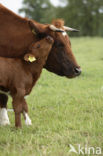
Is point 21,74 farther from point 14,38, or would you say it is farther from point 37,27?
point 37,27

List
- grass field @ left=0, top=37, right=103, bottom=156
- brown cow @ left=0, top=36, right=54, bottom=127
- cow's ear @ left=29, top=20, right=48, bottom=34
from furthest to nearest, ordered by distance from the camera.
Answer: cow's ear @ left=29, top=20, right=48, bottom=34 → brown cow @ left=0, top=36, right=54, bottom=127 → grass field @ left=0, top=37, right=103, bottom=156

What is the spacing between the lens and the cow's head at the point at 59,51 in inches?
232

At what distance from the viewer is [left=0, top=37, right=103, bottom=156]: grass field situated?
4.55 meters

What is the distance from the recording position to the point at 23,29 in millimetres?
6004

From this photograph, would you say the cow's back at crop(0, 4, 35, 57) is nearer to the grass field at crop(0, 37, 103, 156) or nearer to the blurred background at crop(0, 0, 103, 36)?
the grass field at crop(0, 37, 103, 156)

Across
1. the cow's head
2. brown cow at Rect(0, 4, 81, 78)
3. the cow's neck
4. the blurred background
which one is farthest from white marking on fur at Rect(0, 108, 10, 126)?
the blurred background

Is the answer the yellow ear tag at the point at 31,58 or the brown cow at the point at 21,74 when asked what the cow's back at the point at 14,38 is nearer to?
the brown cow at the point at 21,74

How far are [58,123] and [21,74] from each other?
939mm

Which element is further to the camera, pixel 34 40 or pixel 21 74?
pixel 34 40

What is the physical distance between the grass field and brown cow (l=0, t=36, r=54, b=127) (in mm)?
363

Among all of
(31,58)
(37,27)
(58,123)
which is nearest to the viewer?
(31,58)

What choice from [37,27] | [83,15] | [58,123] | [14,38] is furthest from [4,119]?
[83,15]

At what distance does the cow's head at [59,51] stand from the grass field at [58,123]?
2.66 feet

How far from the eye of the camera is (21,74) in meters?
5.52
